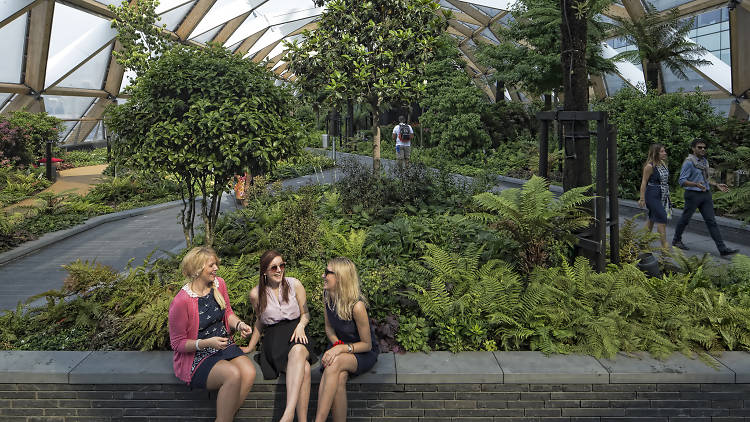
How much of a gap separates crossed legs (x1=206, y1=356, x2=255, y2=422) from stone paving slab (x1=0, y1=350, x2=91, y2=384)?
116 centimetres

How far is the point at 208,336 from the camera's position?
4125 millimetres

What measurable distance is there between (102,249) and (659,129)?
33.3ft

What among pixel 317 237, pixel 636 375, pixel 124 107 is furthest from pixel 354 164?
pixel 636 375

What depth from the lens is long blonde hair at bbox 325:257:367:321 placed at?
411 centimetres

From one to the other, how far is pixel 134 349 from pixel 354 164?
5.47 metres

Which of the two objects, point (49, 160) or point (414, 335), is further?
point (49, 160)

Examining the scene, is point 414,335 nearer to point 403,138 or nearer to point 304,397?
point 304,397

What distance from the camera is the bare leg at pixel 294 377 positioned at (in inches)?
147

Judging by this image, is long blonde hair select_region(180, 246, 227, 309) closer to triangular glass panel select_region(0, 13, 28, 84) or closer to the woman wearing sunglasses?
the woman wearing sunglasses

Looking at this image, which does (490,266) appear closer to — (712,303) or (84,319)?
(712,303)

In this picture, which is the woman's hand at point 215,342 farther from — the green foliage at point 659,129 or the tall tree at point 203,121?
the green foliage at point 659,129

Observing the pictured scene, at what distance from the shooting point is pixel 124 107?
6.04 meters

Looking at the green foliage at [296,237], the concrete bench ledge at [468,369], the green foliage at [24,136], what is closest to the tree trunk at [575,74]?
the concrete bench ledge at [468,369]

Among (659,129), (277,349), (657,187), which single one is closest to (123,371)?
(277,349)
